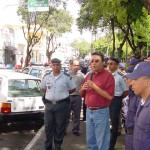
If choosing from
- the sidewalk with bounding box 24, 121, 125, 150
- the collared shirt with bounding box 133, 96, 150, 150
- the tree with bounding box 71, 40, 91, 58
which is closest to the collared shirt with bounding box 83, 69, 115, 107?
the sidewalk with bounding box 24, 121, 125, 150

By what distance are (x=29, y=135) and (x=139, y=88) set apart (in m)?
6.06

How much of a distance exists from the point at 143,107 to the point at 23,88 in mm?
6226

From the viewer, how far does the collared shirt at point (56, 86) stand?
622cm

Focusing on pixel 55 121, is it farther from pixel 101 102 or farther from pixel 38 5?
pixel 38 5

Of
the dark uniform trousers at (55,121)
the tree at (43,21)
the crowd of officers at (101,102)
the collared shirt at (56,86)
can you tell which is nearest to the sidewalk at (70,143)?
the crowd of officers at (101,102)

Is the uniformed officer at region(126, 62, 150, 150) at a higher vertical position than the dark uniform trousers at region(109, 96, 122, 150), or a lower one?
higher

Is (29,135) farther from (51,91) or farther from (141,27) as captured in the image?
(141,27)

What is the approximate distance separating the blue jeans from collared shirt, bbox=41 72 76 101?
108 centimetres

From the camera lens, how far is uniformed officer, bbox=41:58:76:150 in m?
6.19

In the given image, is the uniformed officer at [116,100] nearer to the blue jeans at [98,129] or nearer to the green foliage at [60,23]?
the blue jeans at [98,129]

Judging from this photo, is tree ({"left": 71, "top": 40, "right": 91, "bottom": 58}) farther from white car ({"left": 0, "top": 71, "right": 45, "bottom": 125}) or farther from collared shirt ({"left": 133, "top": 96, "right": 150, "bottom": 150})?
collared shirt ({"left": 133, "top": 96, "right": 150, "bottom": 150})

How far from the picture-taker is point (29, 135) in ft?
28.7

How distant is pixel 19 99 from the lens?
8.55 m

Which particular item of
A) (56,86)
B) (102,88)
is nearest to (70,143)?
(56,86)
